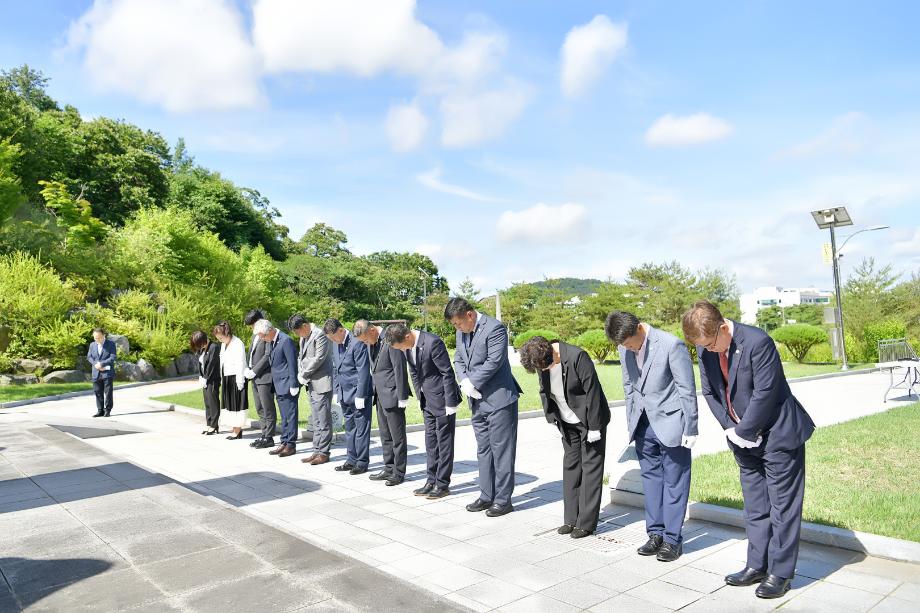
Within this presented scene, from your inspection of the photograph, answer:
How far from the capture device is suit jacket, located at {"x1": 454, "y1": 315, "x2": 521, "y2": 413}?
5945 millimetres

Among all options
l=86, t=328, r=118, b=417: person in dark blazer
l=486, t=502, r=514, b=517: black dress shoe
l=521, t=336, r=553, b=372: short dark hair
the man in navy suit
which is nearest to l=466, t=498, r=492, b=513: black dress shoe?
l=486, t=502, r=514, b=517: black dress shoe

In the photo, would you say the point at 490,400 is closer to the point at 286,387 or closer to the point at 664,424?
the point at 664,424

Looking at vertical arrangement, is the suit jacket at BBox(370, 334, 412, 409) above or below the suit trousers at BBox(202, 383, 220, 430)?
above

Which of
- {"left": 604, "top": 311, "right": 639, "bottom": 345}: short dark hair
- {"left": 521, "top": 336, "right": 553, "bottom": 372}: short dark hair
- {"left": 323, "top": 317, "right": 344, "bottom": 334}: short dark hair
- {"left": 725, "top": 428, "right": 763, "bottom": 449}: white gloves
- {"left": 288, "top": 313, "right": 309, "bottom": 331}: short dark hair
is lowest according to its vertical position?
{"left": 725, "top": 428, "right": 763, "bottom": 449}: white gloves

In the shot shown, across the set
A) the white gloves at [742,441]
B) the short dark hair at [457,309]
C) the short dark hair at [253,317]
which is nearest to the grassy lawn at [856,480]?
the white gloves at [742,441]

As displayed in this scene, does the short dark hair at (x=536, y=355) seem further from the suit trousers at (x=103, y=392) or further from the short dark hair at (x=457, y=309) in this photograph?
the suit trousers at (x=103, y=392)

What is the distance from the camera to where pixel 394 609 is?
12.2ft

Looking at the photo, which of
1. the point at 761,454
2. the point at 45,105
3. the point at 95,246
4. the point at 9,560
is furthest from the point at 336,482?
the point at 45,105

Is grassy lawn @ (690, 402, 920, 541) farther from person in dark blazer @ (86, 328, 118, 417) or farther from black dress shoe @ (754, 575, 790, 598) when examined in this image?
person in dark blazer @ (86, 328, 118, 417)

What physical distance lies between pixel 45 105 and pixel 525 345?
6122cm

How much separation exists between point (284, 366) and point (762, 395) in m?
7.02

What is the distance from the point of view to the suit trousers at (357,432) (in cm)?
789

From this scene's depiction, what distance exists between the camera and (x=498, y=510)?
19.3ft

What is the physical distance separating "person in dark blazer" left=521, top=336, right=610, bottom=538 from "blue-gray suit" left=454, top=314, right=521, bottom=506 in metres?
0.67
